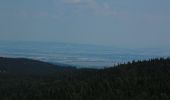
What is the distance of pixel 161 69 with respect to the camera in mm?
131250

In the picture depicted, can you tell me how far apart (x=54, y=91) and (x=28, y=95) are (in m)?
7.87

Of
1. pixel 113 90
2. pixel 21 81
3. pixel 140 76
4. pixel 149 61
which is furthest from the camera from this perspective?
pixel 21 81

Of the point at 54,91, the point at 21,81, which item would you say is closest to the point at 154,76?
the point at 54,91

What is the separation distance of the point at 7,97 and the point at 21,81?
132 feet

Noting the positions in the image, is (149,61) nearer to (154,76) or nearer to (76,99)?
(154,76)

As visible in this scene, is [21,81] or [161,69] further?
[21,81]

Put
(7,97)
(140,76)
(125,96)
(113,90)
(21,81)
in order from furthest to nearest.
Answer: (21,81) → (7,97) → (140,76) → (113,90) → (125,96)

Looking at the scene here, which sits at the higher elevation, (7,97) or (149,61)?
(149,61)

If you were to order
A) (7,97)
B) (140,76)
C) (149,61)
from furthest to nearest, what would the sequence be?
(149,61), (7,97), (140,76)

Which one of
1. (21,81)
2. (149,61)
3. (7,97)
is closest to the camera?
(7,97)

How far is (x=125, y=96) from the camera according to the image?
112750 mm

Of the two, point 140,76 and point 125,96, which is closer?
point 125,96

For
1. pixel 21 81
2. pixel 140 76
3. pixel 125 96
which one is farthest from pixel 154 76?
pixel 21 81

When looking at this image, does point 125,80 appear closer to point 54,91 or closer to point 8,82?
point 54,91
